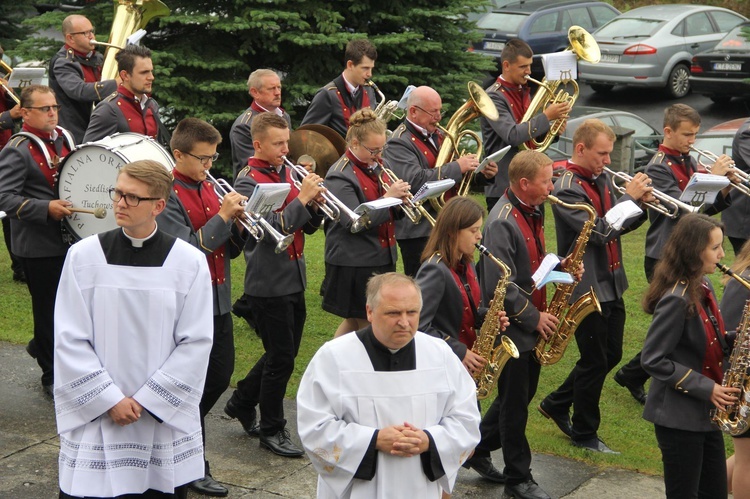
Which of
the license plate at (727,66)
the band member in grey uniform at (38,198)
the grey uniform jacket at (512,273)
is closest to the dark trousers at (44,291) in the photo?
the band member in grey uniform at (38,198)

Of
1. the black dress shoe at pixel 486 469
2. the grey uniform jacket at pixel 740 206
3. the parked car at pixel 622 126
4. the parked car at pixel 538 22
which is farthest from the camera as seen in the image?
the parked car at pixel 538 22

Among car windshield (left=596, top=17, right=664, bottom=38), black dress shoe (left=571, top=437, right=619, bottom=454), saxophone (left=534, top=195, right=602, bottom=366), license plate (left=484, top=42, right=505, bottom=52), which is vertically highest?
car windshield (left=596, top=17, right=664, bottom=38)

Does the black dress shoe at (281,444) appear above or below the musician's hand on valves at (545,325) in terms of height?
below

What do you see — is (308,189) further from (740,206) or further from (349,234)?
(740,206)

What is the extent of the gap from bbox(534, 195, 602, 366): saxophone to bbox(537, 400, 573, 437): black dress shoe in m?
0.66

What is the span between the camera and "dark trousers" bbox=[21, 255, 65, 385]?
7801 millimetres

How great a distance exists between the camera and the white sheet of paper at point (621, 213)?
7.32 meters

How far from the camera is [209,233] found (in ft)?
21.4

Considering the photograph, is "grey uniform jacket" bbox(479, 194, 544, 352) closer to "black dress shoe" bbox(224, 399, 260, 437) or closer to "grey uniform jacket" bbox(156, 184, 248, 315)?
"grey uniform jacket" bbox(156, 184, 248, 315)

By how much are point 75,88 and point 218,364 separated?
4388 millimetres

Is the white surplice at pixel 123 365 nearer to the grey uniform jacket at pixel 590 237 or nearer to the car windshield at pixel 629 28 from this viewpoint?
the grey uniform jacket at pixel 590 237

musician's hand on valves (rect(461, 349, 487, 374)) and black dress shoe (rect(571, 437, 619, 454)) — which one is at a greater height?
musician's hand on valves (rect(461, 349, 487, 374))

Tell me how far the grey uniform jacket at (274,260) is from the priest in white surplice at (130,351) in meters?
1.86

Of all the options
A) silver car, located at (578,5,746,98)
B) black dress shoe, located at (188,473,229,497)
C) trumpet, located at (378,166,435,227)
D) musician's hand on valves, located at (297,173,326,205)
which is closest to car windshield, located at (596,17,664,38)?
silver car, located at (578,5,746,98)
